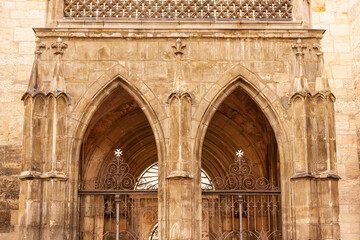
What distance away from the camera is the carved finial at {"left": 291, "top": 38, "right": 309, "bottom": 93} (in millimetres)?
12648

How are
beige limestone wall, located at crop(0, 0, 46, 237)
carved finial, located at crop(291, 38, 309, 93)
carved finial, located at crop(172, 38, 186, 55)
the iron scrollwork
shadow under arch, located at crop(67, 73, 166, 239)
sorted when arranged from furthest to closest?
1. beige limestone wall, located at crop(0, 0, 46, 237)
2. the iron scrollwork
3. carved finial, located at crop(172, 38, 186, 55)
4. carved finial, located at crop(291, 38, 309, 93)
5. shadow under arch, located at crop(67, 73, 166, 239)

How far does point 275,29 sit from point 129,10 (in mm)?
3185

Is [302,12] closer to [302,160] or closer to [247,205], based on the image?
[302,160]

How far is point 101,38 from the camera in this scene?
42.9 ft

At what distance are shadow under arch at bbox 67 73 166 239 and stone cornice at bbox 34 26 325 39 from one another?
0.95 meters

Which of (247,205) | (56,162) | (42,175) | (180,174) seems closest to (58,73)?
(56,162)

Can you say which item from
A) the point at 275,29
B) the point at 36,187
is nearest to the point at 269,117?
the point at 275,29

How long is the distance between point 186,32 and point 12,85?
4763 mm

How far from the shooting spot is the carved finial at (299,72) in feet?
41.5

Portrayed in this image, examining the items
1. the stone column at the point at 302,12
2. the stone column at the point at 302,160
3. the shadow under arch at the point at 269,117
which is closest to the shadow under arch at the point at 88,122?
the shadow under arch at the point at 269,117

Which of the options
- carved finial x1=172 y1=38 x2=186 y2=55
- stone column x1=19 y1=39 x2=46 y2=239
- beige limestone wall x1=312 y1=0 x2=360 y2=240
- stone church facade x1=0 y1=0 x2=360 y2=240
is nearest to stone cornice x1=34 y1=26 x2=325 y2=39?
stone church facade x1=0 y1=0 x2=360 y2=240

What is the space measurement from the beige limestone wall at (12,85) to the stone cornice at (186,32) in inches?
94.0

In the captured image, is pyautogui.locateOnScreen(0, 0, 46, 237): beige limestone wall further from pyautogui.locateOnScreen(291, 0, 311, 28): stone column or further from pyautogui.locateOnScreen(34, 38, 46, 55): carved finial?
pyautogui.locateOnScreen(291, 0, 311, 28): stone column

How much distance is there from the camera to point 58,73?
498 inches
